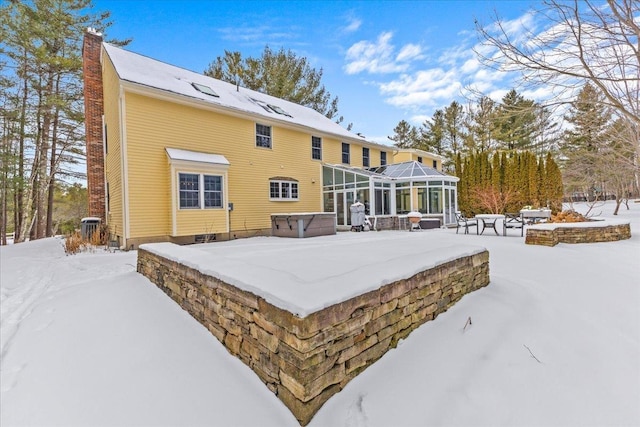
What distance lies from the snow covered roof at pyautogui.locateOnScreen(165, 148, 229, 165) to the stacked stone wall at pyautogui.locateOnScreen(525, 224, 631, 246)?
9.16m

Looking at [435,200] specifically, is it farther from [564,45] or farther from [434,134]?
[434,134]

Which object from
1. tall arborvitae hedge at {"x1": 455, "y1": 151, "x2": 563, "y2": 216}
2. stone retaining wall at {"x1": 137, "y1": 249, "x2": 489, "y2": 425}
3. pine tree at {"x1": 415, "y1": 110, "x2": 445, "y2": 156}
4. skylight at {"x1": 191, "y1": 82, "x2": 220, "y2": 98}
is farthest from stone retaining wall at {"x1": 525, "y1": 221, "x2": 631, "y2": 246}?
pine tree at {"x1": 415, "y1": 110, "x2": 445, "y2": 156}

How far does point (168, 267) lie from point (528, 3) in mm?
6172

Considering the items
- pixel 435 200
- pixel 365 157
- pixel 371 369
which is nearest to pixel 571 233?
pixel 435 200

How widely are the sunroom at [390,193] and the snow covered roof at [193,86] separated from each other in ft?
8.32

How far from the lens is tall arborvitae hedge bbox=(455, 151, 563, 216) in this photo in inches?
622

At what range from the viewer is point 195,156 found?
940 cm

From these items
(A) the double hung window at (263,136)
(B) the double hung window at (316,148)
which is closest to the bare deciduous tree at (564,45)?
(A) the double hung window at (263,136)

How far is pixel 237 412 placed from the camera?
6.29 ft

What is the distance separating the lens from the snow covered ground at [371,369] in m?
1.92

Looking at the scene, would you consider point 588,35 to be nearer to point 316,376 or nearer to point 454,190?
point 316,376

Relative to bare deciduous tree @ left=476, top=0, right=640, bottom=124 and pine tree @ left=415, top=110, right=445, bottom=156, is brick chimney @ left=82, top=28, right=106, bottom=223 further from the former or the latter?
pine tree @ left=415, top=110, right=445, bottom=156

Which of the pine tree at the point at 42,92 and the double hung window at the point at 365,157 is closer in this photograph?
the pine tree at the point at 42,92

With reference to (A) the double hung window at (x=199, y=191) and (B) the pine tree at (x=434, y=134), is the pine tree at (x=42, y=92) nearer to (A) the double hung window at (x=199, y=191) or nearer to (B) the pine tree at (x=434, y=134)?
(A) the double hung window at (x=199, y=191)
